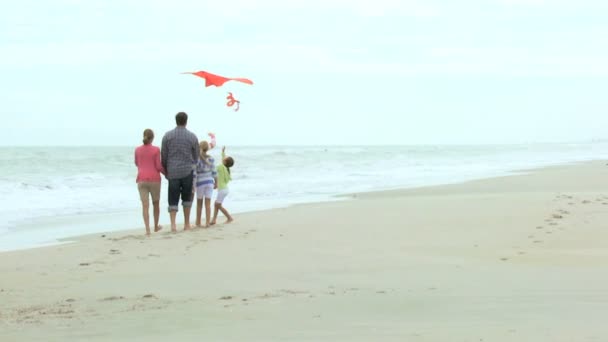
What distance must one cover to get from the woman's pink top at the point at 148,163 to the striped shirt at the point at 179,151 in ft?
0.36

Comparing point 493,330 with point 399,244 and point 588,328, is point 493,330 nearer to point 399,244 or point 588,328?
Answer: point 588,328

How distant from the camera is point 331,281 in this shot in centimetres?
631

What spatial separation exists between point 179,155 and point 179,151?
5 cm

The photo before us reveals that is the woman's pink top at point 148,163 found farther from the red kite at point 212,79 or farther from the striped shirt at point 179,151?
the red kite at point 212,79

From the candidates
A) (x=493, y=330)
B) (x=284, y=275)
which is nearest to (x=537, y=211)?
(x=284, y=275)

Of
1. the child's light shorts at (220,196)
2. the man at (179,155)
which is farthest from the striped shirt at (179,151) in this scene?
the child's light shorts at (220,196)

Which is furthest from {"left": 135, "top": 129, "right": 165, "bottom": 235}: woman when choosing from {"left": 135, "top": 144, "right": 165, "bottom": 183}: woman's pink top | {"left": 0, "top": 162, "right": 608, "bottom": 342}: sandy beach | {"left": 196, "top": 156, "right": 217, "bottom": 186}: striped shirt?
{"left": 196, "top": 156, "right": 217, "bottom": 186}: striped shirt

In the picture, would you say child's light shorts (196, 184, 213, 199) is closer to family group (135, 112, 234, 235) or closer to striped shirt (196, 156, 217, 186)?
striped shirt (196, 156, 217, 186)

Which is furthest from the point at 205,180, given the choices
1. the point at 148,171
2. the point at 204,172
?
the point at 148,171

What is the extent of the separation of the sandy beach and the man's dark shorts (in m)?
0.49

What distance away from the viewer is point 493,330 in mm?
4418

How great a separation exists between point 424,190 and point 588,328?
12.8m

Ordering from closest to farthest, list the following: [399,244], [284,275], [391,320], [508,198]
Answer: [391,320], [284,275], [399,244], [508,198]

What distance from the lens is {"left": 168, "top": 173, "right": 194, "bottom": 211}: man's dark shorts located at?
1023 cm
